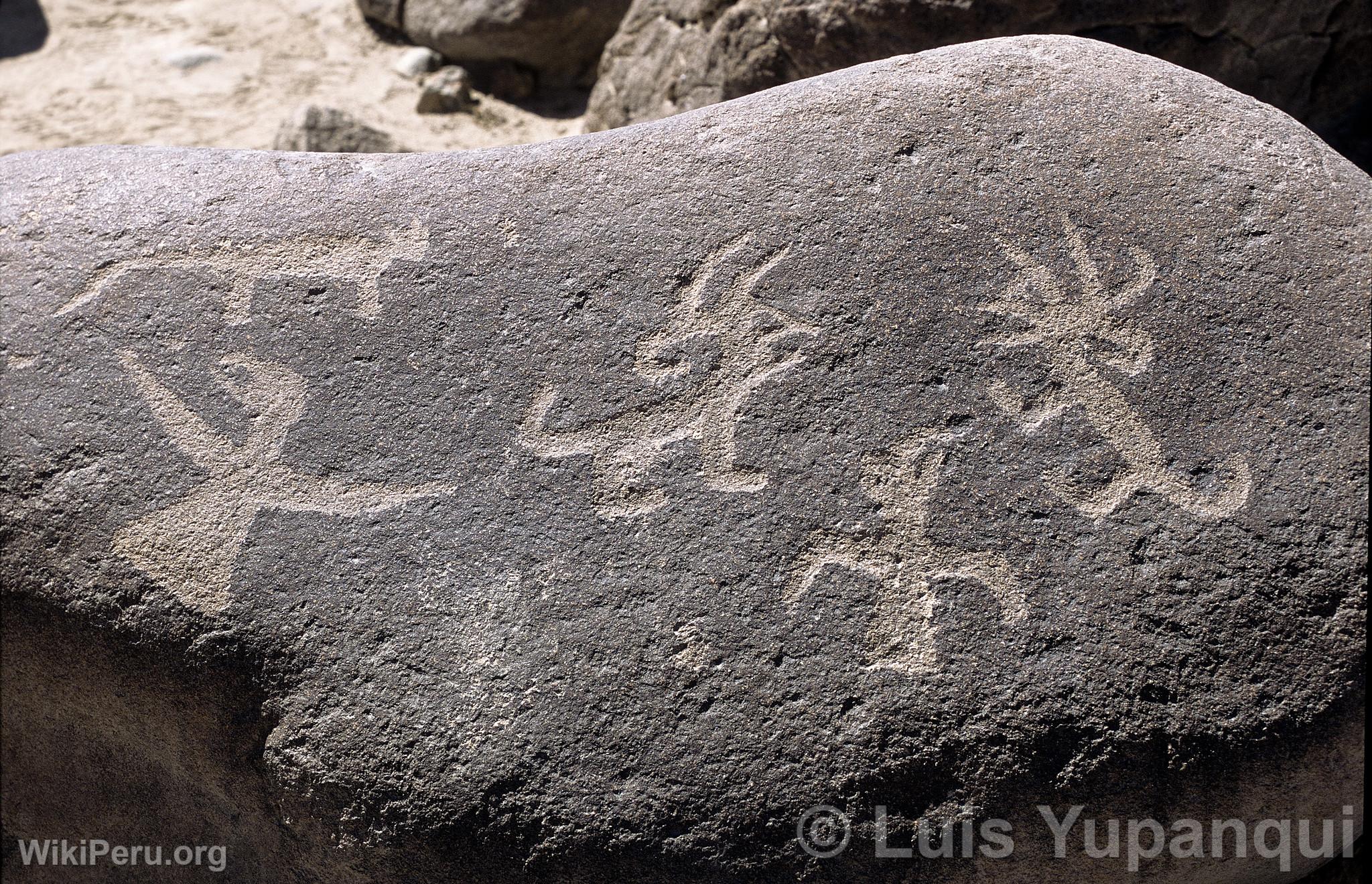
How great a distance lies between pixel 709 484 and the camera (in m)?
1.17

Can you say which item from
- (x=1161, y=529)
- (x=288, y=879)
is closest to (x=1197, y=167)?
(x=1161, y=529)

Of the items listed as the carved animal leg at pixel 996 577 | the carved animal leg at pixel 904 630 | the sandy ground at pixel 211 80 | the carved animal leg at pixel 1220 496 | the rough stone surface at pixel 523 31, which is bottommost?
the sandy ground at pixel 211 80

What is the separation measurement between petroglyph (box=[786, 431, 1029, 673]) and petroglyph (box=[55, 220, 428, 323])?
0.61 m

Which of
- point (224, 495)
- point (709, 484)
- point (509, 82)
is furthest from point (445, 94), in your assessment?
point (709, 484)

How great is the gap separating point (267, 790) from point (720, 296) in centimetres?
75

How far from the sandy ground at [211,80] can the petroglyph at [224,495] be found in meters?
1.77

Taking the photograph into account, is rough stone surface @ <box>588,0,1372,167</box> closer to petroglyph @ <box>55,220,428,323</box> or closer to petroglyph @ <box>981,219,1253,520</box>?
petroglyph @ <box>981,219,1253,520</box>

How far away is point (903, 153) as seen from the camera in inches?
50.6

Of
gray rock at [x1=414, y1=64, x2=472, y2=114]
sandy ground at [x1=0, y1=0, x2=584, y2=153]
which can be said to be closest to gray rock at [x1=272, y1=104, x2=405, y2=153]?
sandy ground at [x1=0, y1=0, x2=584, y2=153]

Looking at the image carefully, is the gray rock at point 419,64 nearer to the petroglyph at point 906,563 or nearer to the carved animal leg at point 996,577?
the petroglyph at point 906,563

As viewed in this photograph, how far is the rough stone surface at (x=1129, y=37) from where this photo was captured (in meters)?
1.92

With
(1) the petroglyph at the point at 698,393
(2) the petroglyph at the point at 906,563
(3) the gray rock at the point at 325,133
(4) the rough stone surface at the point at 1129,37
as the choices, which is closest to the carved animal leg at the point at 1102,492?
(2) the petroglyph at the point at 906,563

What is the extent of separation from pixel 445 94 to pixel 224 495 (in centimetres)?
219

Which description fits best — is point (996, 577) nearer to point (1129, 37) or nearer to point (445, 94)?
point (1129, 37)
